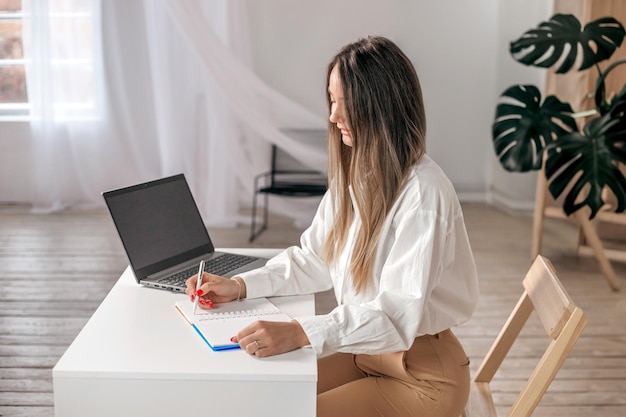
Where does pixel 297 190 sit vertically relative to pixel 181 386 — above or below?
below

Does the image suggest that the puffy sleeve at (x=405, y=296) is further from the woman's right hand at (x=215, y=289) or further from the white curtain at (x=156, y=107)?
the white curtain at (x=156, y=107)

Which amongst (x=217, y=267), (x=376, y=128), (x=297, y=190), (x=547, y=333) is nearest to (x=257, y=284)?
(x=217, y=267)

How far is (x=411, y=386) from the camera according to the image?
1.70 m

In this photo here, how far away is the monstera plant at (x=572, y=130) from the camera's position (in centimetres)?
400

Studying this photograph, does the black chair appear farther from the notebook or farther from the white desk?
the white desk

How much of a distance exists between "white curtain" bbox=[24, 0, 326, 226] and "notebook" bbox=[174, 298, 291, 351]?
3104 mm

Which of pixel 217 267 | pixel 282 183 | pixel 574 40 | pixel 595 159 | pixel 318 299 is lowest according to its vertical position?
pixel 318 299

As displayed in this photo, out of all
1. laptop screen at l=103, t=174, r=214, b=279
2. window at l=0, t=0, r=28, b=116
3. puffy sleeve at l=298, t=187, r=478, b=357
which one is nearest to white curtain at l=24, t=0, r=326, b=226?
window at l=0, t=0, r=28, b=116

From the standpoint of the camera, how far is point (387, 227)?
1.72 metres

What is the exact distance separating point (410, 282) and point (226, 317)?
0.40 m

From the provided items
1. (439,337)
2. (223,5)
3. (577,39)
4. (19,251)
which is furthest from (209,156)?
(439,337)

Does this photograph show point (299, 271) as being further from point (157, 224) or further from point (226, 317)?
point (157, 224)

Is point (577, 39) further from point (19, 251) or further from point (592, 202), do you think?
point (19, 251)

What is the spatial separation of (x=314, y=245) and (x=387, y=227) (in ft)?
1.08
